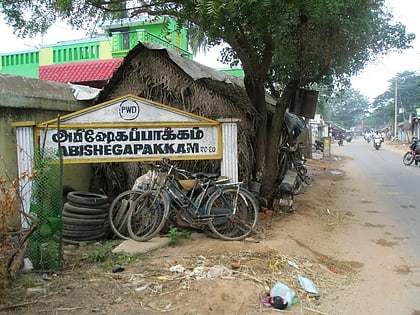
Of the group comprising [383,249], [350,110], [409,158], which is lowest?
[383,249]

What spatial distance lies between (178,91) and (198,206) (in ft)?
9.15

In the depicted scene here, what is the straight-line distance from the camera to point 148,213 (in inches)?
257

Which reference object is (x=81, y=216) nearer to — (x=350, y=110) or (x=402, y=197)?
(x=402, y=197)

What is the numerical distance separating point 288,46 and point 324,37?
775 mm

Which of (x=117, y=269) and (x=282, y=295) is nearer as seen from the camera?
(x=282, y=295)

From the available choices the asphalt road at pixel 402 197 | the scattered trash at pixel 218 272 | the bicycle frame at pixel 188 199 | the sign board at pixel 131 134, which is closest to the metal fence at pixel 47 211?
the sign board at pixel 131 134

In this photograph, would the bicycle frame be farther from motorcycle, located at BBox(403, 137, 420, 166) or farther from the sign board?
motorcycle, located at BBox(403, 137, 420, 166)

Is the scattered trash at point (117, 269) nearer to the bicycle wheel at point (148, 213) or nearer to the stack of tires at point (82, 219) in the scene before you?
the bicycle wheel at point (148, 213)

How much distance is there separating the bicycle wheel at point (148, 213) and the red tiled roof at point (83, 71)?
20.9 feet

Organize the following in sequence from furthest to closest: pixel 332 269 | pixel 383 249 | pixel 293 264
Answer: pixel 383 249 → pixel 332 269 → pixel 293 264

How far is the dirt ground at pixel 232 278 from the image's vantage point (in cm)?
438

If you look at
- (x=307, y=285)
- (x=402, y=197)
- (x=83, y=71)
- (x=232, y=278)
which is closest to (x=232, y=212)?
(x=232, y=278)

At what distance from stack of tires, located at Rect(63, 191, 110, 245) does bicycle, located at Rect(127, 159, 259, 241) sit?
0.58m

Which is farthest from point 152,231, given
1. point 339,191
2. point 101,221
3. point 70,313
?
point 339,191
